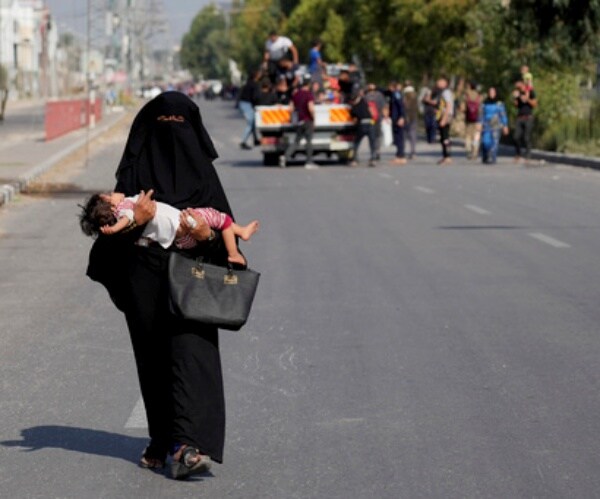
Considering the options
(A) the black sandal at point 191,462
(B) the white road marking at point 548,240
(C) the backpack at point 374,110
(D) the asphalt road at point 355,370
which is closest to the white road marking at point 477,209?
(D) the asphalt road at point 355,370

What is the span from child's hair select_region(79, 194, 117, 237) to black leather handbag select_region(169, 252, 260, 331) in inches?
11.5

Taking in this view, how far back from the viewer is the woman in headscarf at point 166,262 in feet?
22.4

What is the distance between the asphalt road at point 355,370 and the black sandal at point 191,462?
0.09 metres

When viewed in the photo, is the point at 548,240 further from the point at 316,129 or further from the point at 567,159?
the point at 567,159

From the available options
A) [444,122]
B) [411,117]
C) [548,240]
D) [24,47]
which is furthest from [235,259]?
[24,47]

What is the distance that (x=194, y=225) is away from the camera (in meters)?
6.71

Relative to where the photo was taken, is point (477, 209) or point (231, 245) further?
point (477, 209)

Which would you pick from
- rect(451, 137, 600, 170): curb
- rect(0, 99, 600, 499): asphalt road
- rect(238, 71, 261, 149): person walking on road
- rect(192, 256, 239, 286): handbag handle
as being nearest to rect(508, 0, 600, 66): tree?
rect(451, 137, 600, 170): curb

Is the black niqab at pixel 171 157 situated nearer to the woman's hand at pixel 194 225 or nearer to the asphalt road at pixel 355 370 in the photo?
the woman's hand at pixel 194 225

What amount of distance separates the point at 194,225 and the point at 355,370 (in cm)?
314

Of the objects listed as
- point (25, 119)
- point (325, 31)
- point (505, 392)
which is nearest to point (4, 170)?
point (505, 392)

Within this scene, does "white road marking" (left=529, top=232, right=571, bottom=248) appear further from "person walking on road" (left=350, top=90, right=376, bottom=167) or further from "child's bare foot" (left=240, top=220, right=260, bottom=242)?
"person walking on road" (left=350, top=90, right=376, bottom=167)

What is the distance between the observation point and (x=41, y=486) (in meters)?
6.89

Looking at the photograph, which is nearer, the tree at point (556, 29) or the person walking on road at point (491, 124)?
the person walking on road at point (491, 124)
